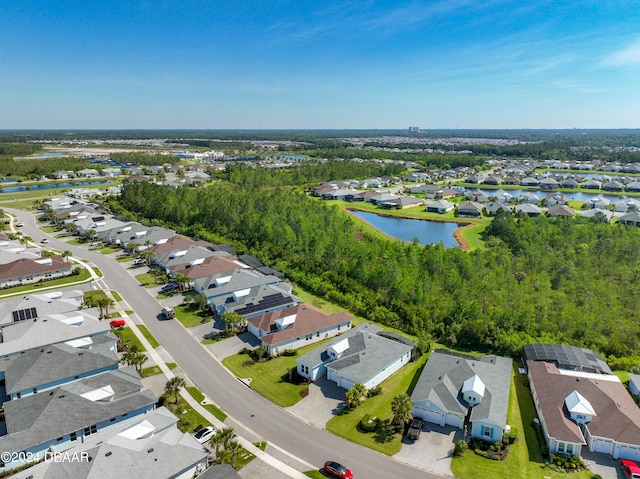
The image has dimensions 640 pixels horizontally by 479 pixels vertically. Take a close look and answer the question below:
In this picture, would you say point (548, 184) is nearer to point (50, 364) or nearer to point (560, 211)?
point (560, 211)

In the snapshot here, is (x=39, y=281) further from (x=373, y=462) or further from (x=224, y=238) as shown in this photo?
(x=373, y=462)

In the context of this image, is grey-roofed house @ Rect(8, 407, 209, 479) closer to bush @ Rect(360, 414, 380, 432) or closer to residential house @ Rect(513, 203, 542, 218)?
bush @ Rect(360, 414, 380, 432)

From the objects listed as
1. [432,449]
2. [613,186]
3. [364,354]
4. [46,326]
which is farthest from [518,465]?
[613,186]

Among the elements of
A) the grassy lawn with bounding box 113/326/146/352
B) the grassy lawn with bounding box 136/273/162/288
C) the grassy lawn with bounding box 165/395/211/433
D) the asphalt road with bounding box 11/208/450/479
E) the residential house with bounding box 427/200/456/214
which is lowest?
the asphalt road with bounding box 11/208/450/479

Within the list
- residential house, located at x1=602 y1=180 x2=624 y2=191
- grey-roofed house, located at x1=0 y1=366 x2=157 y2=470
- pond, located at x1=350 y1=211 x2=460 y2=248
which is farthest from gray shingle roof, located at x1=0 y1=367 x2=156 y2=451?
residential house, located at x1=602 y1=180 x2=624 y2=191

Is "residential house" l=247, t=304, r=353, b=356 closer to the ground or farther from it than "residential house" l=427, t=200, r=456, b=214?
closer to the ground

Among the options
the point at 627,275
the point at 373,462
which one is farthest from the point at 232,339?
the point at 627,275
